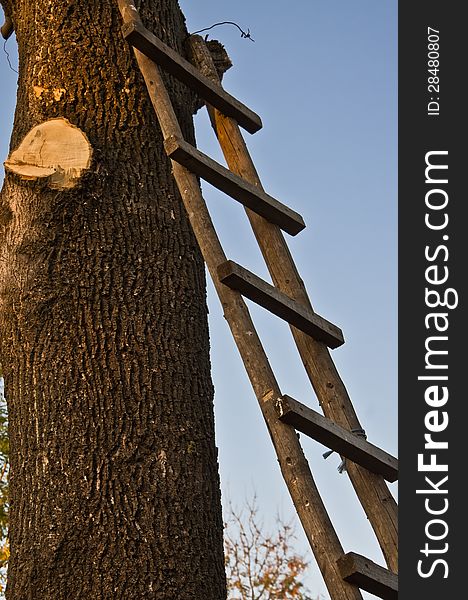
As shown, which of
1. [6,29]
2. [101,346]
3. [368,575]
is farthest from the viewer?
[6,29]

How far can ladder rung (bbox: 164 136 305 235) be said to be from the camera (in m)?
3.17

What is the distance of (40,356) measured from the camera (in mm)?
3146

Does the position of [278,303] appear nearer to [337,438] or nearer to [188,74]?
[337,438]

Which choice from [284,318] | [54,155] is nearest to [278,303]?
[284,318]

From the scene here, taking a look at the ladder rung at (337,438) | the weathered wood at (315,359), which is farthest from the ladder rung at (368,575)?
the ladder rung at (337,438)

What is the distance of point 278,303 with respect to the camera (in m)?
2.86

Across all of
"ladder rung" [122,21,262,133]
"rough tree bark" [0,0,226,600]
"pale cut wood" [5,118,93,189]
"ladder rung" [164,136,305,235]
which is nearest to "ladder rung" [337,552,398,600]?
"rough tree bark" [0,0,226,600]

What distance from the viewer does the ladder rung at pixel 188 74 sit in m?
3.50

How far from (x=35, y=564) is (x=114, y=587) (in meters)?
0.27

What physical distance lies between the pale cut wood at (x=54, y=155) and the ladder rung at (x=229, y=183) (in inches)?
14.1

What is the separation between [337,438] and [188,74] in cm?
169

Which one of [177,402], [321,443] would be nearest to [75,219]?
[177,402]

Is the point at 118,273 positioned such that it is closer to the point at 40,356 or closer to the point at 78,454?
the point at 40,356

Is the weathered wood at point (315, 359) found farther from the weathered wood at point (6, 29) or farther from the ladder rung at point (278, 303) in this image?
the weathered wood at point (6, 29)
